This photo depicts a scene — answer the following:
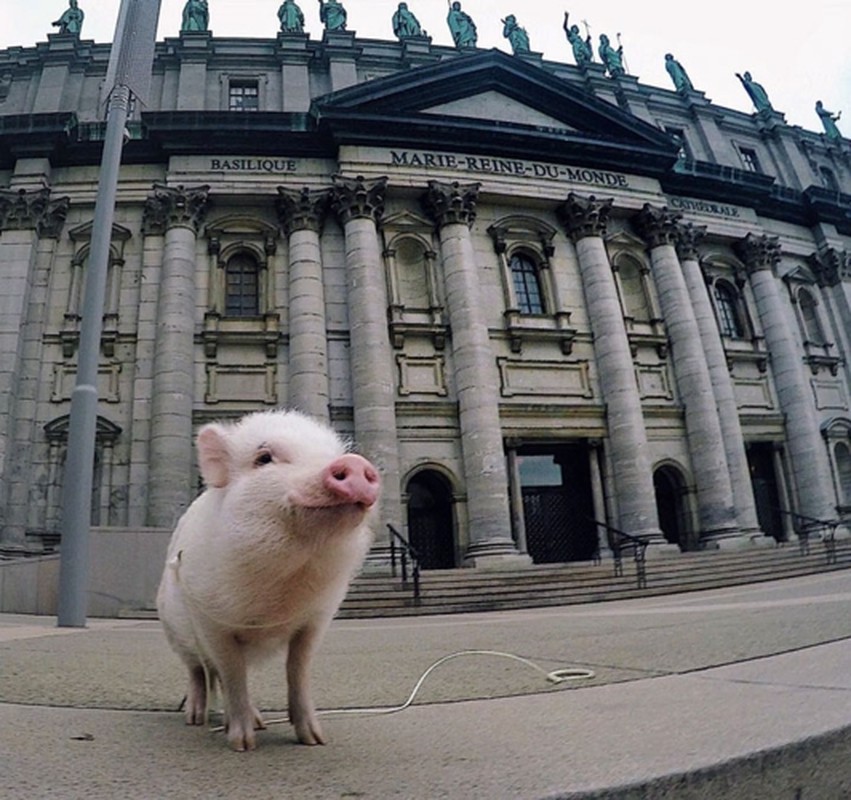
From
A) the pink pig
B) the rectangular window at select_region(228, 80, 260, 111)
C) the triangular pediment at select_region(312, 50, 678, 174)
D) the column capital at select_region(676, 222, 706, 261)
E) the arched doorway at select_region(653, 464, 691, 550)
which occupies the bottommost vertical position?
the pink pig

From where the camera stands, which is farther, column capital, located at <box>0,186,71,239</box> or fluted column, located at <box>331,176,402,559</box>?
column capital, located at <box>0,186,71,239</box>

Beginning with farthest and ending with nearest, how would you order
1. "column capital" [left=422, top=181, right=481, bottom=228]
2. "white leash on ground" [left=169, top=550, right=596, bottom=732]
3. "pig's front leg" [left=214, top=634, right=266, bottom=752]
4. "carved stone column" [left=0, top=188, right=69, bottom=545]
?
1. "column capital" [left=422, top=181, right=481, bottom=228]
2. "carved stone column" [left=0, top=188, right=69, bottom=545]
3. "white leash on ground" [left=169, top=550, right=596, bottom=732]
4. "pig's front leg" [left=214, top=634, right=266, bottom=752]

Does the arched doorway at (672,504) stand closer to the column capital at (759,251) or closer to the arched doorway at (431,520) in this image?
the arched doorway at (431,520)

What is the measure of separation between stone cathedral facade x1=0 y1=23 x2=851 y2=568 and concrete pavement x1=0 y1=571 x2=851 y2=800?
43.6 feet

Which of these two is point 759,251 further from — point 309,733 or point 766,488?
point 309,733

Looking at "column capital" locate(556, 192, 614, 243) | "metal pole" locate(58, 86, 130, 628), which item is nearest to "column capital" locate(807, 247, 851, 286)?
"column capital" locate(556, 192, 614, 243)

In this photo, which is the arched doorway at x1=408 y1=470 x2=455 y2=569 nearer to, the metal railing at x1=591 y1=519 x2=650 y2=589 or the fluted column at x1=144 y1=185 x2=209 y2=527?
the metal railing at x1=591 y1=519 x2=650 y2=589

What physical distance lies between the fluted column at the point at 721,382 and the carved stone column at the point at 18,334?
71.6 feet

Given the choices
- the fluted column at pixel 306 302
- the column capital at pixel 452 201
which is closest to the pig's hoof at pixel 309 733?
the fluted column at pixel 306 302

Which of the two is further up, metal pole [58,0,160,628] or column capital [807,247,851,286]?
column capital [807,247,851,286]

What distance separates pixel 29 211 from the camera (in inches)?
764

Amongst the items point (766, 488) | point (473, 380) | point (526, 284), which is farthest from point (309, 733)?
point (766, 488)

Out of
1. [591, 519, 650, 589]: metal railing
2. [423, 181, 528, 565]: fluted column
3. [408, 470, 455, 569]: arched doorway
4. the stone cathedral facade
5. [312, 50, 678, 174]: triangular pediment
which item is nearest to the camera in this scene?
[591, 519, 650, 589]: metal railing

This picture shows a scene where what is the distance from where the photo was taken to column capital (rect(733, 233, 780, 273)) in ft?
81.6
